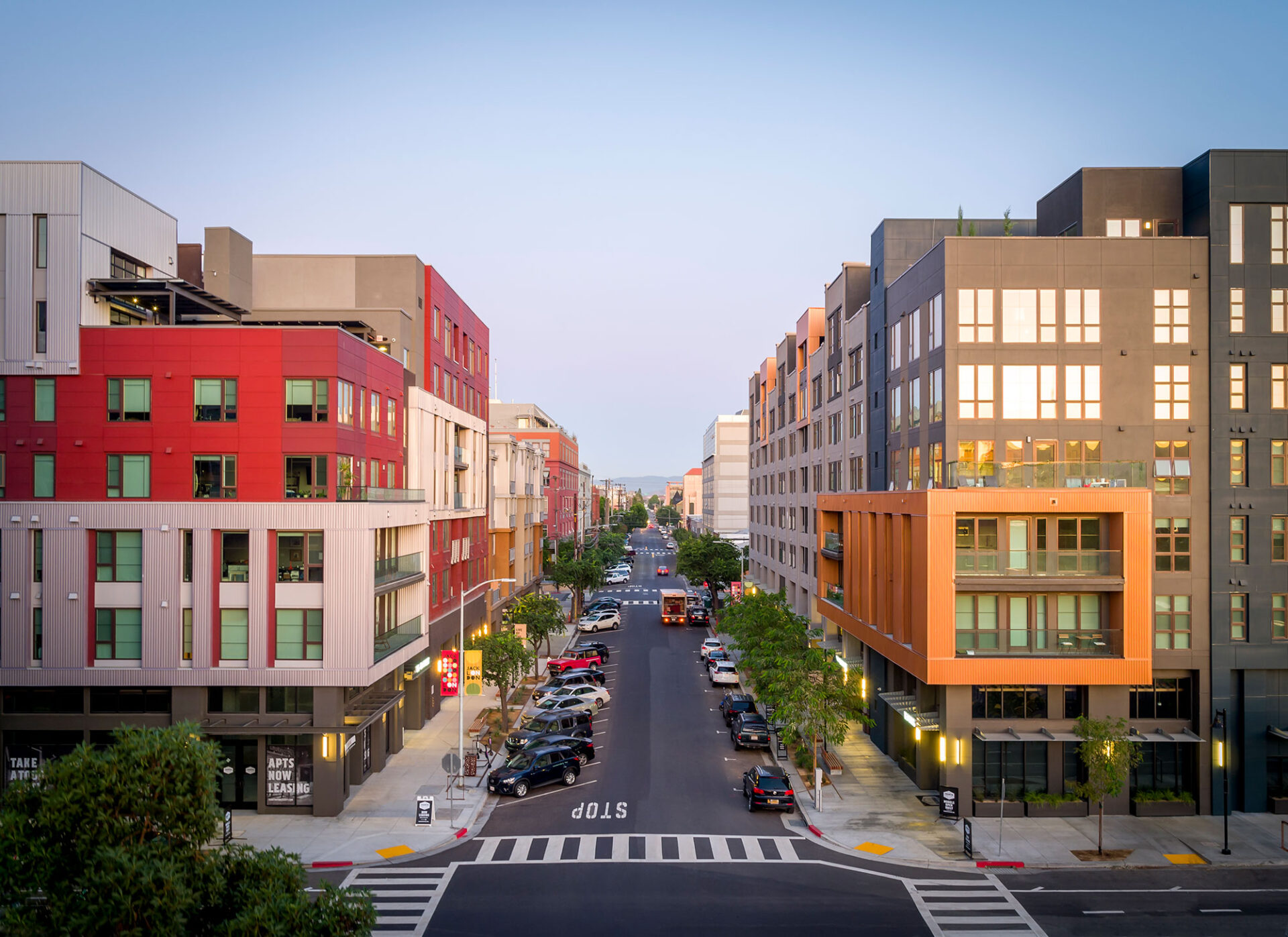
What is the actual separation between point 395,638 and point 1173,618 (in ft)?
107

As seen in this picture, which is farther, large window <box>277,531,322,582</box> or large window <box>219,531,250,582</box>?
large window <box>277,531,322,582</box>

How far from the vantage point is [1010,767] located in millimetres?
32656

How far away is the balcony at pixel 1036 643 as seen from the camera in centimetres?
3195

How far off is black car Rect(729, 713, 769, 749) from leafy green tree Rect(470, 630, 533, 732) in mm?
11370

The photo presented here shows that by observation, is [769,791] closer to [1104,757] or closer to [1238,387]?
[1104,757]

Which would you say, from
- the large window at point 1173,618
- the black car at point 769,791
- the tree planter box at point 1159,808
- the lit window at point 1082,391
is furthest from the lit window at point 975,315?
the black car at point 769,791

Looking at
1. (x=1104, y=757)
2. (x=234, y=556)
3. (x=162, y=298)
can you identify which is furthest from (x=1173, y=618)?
(x=162, y=298)

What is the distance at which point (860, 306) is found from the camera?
51062 millimetres

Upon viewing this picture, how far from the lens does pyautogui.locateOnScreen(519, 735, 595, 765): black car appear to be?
123 ft

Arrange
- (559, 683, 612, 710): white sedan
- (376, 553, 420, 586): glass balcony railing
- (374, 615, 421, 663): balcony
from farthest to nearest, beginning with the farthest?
(559, 683, 612, 710): white sedan
(376, 553, 420, 586): glass balcony railing
(374, 615, 421, 663): balcony

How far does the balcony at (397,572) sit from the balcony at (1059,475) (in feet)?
Answer: 80.0

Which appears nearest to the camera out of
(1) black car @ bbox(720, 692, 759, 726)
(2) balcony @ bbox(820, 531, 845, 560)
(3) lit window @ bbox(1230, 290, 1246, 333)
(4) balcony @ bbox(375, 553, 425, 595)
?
(3) lit window @ bbox(1230, 290, 1246, 333)

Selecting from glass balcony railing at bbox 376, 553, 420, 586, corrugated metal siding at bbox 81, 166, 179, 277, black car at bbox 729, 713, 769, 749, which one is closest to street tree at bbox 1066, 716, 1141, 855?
black car at bbox 729, 713, 769, 749

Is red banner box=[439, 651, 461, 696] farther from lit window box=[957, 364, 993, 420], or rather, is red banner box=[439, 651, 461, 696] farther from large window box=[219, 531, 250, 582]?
lit window box=[957, 364, 993, 420]
